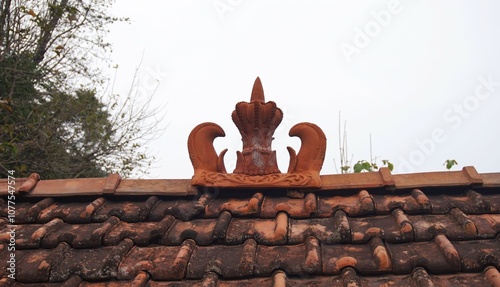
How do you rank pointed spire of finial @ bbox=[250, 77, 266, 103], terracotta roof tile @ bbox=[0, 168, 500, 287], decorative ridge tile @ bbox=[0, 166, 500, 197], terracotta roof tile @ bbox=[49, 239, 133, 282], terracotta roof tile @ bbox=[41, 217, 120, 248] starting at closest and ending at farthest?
terracotta roof tile @ bbox=[0, 168, 500, 287] → terracotta roof tile @ bbox=[49, 239, 133, 282] → terracotta roof tile @ bbox=[41, 217, 120, 248] → decorative ridge tile @ bbox=[0, 166, 500, 197] → pointed spire of finial @ bbox=[250, 77, 266, 103]

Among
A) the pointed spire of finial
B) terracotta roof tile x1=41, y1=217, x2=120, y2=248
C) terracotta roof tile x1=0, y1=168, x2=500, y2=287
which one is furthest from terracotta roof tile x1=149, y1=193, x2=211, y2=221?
the pointed spire of finial

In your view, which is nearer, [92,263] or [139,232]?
[92,263]

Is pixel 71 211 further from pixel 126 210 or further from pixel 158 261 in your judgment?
pixel 158 261

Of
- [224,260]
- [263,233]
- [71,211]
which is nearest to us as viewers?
[224,260]

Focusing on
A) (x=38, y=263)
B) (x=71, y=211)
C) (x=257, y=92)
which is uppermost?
(x=257, y=92)

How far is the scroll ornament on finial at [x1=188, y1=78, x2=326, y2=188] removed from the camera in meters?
3.36

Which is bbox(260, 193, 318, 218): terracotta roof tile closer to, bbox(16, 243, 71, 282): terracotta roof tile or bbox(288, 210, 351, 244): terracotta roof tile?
bbox(288, 210, 351, 244): terracotta roof tile

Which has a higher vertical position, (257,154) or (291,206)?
(257,154)

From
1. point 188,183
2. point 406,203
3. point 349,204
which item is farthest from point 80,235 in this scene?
point 406,203

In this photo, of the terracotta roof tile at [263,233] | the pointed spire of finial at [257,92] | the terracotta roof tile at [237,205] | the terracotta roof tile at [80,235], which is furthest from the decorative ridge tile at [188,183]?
the pointed spire of finial at [257,92]

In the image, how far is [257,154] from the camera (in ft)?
11.3

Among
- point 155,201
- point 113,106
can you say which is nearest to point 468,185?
point 155,201

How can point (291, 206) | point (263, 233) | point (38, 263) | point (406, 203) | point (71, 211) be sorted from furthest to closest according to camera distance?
point (71, 211) < point (291, 206) < point (406, 203) < point (263, 233) < point (38, 263)

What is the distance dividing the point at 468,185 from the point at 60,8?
381 inches
